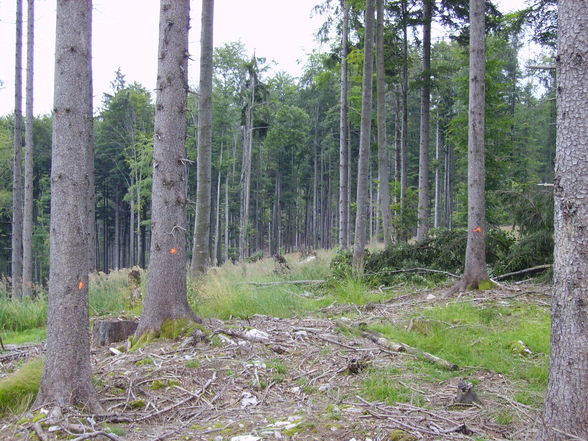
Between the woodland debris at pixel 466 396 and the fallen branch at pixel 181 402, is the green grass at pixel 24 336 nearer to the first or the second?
the fallen branch at pixel 181 402

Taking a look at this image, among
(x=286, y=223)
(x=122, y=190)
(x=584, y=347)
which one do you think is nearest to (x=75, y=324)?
(x=584, y=347)

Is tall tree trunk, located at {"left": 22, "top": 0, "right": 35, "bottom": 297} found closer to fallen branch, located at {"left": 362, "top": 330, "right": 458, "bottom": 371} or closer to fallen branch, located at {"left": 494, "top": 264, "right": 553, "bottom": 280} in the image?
fallen branch, located at {"left": 362, "top": 330, "right": 458, "bottom": 371}

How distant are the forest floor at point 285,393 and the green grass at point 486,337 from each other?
20cm

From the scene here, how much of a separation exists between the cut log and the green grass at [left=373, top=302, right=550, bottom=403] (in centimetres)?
340

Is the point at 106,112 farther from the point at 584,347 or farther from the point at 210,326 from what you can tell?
the point at 584,347

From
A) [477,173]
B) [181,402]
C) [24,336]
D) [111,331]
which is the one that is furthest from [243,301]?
[477,173]

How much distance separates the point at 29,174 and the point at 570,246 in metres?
14.3

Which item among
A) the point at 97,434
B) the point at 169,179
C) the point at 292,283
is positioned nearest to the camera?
the point at 97,434

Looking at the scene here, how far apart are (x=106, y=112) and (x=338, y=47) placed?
2632 centimetres

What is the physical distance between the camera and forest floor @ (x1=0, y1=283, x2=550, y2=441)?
3473 millimetres

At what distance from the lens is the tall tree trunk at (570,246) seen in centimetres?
290

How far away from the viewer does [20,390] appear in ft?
13.6

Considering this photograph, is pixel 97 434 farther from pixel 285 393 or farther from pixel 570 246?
pixel 570 246

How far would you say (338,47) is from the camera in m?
19.5
